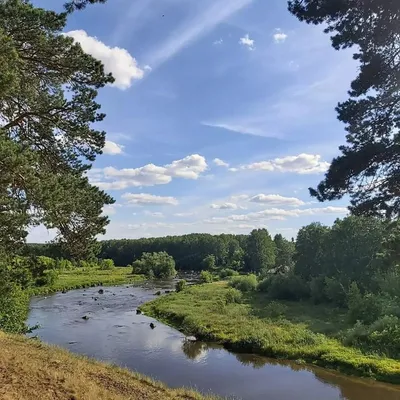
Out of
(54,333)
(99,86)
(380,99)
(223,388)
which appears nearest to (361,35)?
(380,99)

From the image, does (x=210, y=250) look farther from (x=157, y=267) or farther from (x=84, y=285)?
(x=84, y=285)

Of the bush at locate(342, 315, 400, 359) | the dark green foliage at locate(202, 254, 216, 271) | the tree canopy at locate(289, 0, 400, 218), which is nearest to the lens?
the tree canopy at locate(289, 0, 400, 218)

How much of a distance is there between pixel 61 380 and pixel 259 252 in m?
106

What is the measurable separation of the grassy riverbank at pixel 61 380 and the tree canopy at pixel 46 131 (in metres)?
3.92

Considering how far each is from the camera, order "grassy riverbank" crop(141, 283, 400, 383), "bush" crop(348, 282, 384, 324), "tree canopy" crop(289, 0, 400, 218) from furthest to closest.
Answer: "bush" crop(348, 282, 384, 324) < "grassy riverbank" crop(141, 283, 400, 383) < "tree canopy" crop(289, 0, 400, 218)

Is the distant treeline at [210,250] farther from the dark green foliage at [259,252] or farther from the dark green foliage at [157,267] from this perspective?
the dark green foliage at [157,267]

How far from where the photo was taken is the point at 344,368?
26719mm

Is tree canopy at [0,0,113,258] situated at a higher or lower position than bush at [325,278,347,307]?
higher

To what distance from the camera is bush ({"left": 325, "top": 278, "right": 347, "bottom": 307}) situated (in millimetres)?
48075

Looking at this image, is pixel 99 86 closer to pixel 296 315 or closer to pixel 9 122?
pixel 9 122

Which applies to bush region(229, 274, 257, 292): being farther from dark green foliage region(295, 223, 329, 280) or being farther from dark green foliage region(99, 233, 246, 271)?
dark green foliage region(99, 233, 246, 271)

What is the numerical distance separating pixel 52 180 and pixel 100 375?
795 centimetres

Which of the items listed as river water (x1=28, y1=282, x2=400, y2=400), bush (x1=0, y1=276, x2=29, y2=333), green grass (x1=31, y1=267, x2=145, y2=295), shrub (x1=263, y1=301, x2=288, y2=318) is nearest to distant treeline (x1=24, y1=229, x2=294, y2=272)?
green grass (x1=31, y1=267, x2=145, y2=295)

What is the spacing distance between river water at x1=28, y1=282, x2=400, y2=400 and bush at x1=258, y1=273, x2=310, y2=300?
21.8 metres
